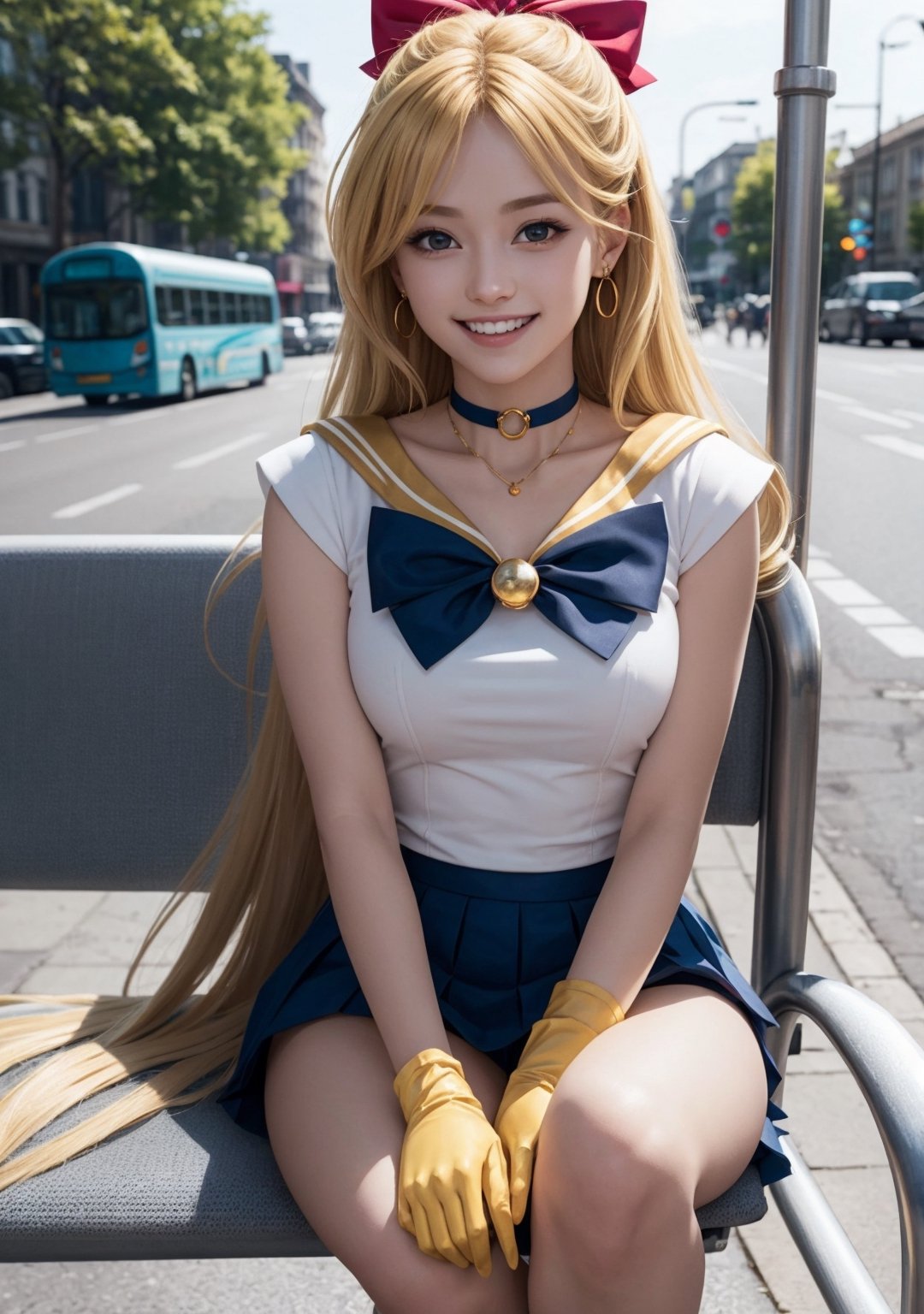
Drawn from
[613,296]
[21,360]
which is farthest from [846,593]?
[21,360]

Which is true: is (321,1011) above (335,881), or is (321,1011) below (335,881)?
below

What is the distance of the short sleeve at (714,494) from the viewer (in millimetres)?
1820

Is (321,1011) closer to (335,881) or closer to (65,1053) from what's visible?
(335,881)

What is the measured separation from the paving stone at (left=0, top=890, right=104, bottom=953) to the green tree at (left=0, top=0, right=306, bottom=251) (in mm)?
30296

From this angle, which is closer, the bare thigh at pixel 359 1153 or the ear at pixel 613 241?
the bare thigh at pixel 359 1153

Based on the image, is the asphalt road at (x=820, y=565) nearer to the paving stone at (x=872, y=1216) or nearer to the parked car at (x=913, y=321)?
the paving stone at (x=872, y=1216)

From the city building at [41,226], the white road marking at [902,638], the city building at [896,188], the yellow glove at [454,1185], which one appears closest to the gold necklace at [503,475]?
the yellow glove at [454,1185]

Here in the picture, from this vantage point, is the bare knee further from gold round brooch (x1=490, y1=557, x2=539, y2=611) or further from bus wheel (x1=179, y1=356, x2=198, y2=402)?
bus wheel (x1=179, y1=356, x2=198, y2=402)

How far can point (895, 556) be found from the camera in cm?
884

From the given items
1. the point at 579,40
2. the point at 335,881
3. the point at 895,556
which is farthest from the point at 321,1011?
the point at 895,556

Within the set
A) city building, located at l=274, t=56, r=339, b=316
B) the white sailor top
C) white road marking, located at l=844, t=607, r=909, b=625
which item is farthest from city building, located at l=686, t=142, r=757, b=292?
the white sailor top

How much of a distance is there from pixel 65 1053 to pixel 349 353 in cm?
99

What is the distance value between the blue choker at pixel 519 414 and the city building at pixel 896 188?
231ft

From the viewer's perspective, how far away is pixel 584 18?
1.85m
